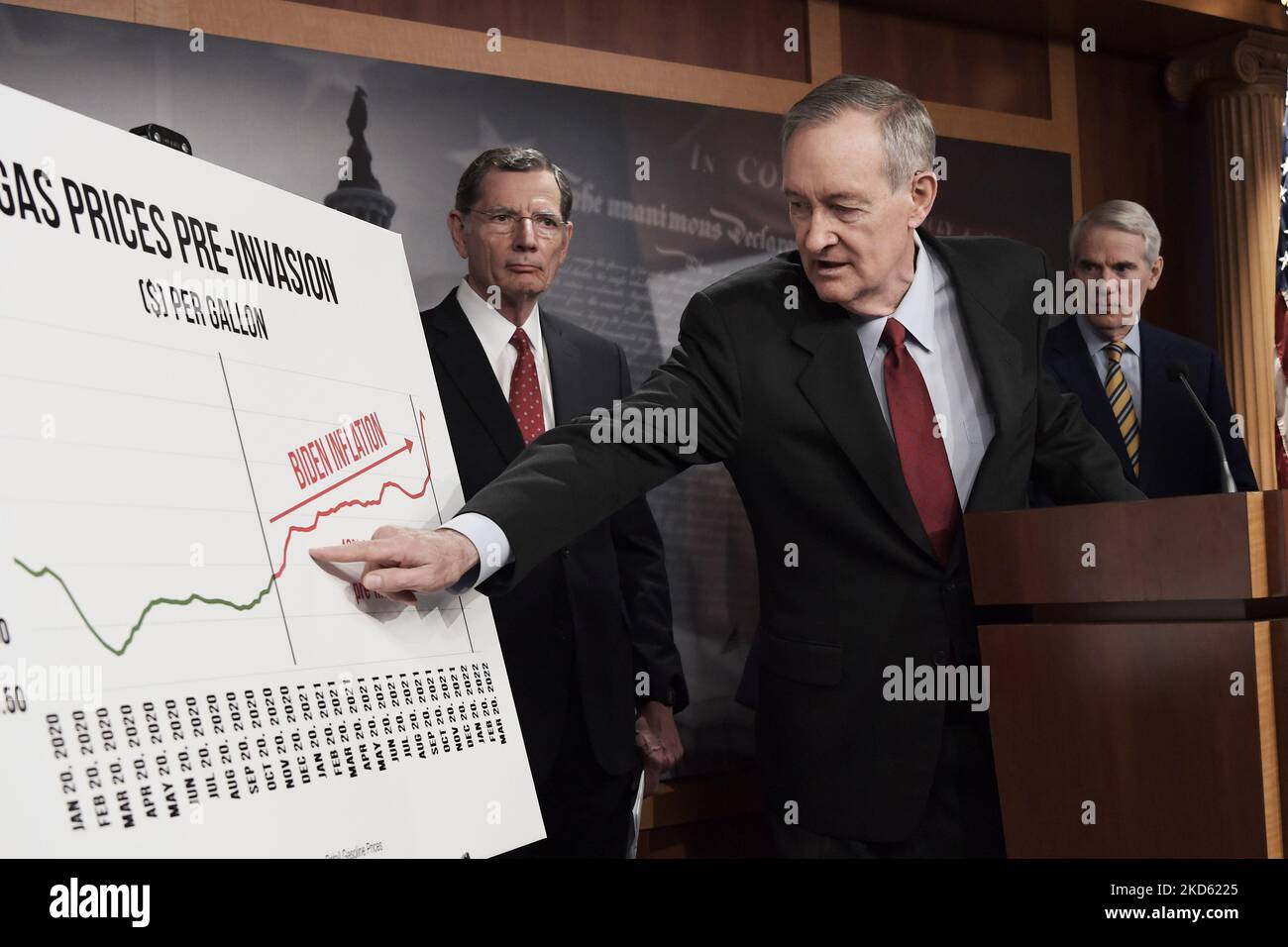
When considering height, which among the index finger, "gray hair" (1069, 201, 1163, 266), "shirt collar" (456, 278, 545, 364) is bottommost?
the index finger

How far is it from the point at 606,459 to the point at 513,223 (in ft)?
3.14

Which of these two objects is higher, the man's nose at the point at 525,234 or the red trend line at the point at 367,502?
the man's nose at the point at 525,234

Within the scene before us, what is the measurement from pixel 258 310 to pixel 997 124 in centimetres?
306

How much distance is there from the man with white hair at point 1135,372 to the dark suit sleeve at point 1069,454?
984 mm

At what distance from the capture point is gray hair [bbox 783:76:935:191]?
1.83 m

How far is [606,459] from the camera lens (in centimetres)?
168

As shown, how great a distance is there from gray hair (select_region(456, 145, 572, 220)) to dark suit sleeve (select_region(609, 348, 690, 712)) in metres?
0.68

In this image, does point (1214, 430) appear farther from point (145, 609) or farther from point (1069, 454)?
point (145, 609)

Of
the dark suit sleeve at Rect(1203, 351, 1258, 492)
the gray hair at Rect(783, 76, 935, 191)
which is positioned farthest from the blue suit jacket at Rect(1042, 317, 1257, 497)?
the gray hair at Rect(783, 76, 935, 191)

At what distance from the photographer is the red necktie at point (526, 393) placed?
2352 mm

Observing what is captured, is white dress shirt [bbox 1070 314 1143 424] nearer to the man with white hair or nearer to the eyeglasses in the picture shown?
the man with white hair

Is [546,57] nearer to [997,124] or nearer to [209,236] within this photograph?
[997,124]

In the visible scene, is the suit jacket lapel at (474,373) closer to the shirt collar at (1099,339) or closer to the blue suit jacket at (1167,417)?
the blue suit jacket at (1167,417)

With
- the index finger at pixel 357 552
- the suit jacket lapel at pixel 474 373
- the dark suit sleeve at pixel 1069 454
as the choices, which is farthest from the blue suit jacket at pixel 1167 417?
the index finger at pixel 357 552
